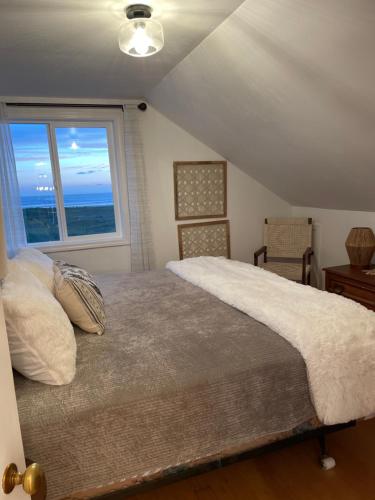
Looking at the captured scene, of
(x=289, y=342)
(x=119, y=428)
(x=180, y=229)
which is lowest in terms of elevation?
(x=119, y=428)

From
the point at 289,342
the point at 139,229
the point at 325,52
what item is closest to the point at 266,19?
the point at 325,52

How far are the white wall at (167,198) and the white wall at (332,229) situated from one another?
24.5 inches

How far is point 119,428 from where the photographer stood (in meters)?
1.24

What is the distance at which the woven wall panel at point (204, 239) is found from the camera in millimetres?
3824

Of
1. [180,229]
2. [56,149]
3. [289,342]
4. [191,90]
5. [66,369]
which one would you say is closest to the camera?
[66,369]

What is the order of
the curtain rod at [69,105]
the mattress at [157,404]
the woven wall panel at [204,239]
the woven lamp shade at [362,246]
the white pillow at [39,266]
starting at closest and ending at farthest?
the mattress at [157,404] < the white pillow at [39,266] < the woven lamp shade at [362,246] < the curtain rod at [69,105] < the woven wall panel at [204,239]

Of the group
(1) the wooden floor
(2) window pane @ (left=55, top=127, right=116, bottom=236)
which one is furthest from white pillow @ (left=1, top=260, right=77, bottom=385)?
(2) window pane @ (left=55, top=127, right=116, bottom=236)

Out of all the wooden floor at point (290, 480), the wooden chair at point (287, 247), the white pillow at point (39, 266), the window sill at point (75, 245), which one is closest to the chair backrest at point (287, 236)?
the wooden chair at point (287, 247)

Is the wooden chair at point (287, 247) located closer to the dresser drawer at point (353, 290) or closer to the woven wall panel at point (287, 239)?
the woven wall panel at point (287, 239)

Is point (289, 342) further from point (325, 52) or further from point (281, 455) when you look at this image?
point (325, 52)

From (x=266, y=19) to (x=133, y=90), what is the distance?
5.42 ft

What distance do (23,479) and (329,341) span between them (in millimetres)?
1314

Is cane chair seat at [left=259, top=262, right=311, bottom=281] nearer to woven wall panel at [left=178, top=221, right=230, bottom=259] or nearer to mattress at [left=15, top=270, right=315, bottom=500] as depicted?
woven wall panel at [left=178, top=221, right=230, bottom=259]

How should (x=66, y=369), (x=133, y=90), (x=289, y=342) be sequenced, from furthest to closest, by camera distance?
(x=133, y=90)
(x=289, y=342)
(x=66, y=369)
